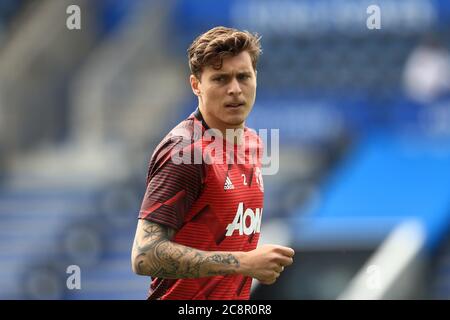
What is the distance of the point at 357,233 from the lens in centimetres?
1212

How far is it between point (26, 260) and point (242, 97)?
8.25m

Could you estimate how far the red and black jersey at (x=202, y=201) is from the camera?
5035 mm

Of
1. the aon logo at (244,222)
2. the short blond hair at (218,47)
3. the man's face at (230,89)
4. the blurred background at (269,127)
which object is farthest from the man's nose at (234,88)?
the blurred background at (269,127)

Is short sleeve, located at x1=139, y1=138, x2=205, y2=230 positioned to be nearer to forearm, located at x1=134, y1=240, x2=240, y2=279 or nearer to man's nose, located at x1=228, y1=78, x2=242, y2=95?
forearm, located at x1=134, y1=240, x2=240, y2=279

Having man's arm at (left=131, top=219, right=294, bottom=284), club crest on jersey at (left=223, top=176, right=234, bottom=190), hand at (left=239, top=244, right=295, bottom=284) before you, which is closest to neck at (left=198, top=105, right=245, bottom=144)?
club crest on jersey at (left=223, top=176, right=234, bottom=190)

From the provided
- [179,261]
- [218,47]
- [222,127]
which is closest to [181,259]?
[179,261]

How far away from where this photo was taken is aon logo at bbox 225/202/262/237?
5281 millimetres

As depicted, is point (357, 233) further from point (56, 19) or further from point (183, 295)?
point (183, 295)

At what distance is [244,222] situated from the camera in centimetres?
534

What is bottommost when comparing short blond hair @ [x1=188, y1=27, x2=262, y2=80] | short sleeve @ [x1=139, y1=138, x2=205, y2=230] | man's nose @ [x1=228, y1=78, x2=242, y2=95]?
short sleeve @ [x1=139, y1=138, x2=205, y2=230]

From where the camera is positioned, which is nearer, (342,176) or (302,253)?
(302,253)

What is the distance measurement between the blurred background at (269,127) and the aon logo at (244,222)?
6073 mm

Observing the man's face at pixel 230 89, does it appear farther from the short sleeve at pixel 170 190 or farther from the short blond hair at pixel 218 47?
the short sleeve at pixel 170 190
